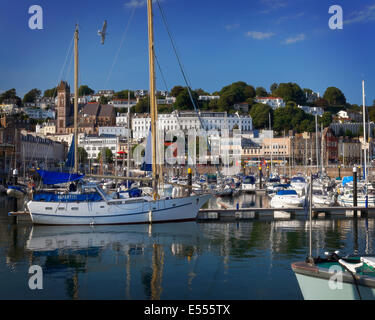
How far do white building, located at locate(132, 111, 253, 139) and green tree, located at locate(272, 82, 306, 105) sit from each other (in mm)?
43447

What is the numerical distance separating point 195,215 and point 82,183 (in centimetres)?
720

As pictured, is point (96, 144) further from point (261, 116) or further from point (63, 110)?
point (261, 116)

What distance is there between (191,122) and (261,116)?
79.8 feet

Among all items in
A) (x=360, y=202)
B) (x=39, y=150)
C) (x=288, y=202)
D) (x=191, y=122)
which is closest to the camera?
(x=288, y=202)

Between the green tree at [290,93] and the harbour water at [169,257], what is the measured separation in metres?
165

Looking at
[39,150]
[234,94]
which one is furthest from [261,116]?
[39,150]

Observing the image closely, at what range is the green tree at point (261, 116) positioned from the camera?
15288 cm

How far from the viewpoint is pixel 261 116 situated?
15362 centimetres

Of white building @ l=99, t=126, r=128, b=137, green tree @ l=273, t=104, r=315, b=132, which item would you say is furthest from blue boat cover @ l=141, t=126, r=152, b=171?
white building @ l=99, t=126, r=128, b=137

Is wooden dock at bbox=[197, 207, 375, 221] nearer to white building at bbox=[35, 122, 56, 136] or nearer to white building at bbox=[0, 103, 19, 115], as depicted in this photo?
white building at bbox=[35, 122, 56, 136]

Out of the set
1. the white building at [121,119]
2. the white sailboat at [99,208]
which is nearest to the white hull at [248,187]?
the white sailboat at [99,208]
